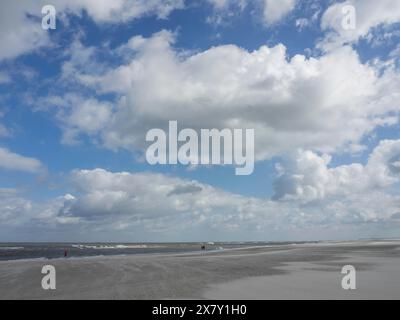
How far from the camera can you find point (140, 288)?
23.7 meters

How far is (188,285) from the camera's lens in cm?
2459

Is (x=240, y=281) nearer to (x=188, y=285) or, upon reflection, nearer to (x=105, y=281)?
(x=188, y=285)
